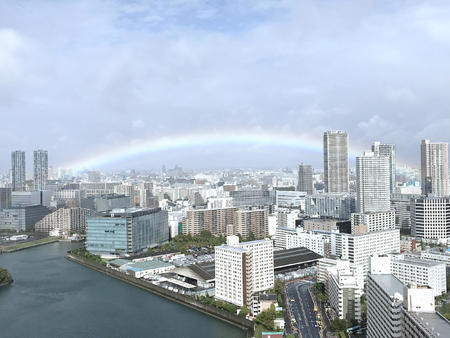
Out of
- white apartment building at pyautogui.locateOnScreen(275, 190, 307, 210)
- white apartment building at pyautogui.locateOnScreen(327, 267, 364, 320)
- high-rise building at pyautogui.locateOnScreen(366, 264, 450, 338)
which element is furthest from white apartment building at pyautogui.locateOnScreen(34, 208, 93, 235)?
high-rise building at pyautogui.locateOnScreen(366, 264, 450, 338)

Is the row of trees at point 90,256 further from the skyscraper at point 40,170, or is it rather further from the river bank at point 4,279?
the skyscraper at point 40,170

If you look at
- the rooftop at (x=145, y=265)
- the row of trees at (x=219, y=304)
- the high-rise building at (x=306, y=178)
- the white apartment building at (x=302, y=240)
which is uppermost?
the high-rise building at (x=306, y=178)

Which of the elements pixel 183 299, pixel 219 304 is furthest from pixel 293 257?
pixel 219 304

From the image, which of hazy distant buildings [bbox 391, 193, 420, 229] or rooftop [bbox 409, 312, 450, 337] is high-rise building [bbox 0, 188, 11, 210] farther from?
rooftop [bbox 409, 312, 450, 337]

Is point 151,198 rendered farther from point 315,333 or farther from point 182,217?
point 315,333

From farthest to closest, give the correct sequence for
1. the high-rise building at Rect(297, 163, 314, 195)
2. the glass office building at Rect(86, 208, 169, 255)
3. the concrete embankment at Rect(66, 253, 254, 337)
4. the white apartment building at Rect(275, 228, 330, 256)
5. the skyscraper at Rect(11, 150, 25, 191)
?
the skyscraper at Rect(11, 150, 25, 191) < the high-rise building at Rect(297, 163, 314, 195) < the glass office building at Rect(86, 208, 169, 255) < the white apartment building at Rect(275, 228, 330, 256) < the concrete embankment at Rect(66, 253, 254, 337)

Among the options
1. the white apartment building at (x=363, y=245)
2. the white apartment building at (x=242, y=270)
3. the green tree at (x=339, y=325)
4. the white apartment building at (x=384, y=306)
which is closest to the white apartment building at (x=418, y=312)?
the white apartment building at (x=384, y=306)
